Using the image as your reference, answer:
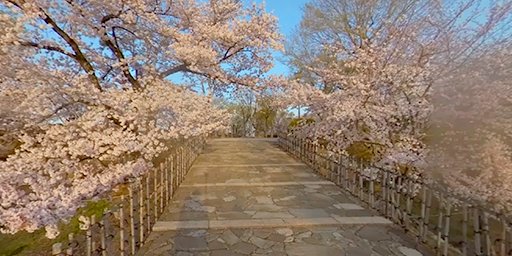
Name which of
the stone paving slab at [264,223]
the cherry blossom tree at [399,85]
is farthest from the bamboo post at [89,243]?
the cherry blossom tree at [399,85]

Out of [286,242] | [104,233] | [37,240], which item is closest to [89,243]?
[104,233]

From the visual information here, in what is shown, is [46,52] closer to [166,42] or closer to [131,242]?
[166,42]

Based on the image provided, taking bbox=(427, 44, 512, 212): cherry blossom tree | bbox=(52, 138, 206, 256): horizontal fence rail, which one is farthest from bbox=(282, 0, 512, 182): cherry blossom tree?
bbox=(52, 138, 206, 256): horizontal fence rail

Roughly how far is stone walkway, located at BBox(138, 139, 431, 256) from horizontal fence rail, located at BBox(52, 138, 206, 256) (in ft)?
0.61

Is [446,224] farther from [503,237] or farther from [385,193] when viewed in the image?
[385,193]

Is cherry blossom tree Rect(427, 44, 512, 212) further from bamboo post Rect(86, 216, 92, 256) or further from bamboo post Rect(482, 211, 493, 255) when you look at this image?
bamboo post Rect(86, 216, 92, 256)

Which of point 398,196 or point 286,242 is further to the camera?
point 398,196

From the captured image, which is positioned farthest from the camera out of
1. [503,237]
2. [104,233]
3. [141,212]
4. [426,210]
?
[426,210]

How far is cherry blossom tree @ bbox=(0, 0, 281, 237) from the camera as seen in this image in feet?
15.4

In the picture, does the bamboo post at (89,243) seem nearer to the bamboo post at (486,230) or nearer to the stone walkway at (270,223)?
the stone walkway at (270,223)

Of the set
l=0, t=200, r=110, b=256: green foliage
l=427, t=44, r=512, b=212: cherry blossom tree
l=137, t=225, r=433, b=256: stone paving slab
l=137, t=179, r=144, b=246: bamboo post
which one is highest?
l=427, t=44, r=512, b=212: cherry blossom tree

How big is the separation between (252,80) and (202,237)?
15.1ft

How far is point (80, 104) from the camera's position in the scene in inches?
216

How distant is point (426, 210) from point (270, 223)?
220 centimetres
